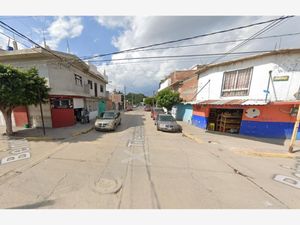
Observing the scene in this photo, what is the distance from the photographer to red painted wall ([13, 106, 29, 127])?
12.1 m

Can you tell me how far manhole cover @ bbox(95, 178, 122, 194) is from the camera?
3820 mm

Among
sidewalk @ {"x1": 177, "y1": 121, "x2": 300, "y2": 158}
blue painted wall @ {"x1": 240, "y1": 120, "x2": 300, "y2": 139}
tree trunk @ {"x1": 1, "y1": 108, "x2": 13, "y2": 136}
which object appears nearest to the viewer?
sidewalk @ {"x1": 177, "y1": 121, "x2": 300, "y2": 158}

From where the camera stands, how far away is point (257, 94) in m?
9.74

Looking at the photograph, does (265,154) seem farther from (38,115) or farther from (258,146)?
(38,115)

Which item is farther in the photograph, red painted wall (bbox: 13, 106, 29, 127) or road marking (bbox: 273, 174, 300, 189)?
red painted wall (bbox: 13, 106, 29, 127)

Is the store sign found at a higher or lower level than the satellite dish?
higher

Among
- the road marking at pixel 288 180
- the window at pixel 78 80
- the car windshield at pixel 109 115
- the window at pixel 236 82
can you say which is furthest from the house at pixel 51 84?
the road marking at pixel 288 180

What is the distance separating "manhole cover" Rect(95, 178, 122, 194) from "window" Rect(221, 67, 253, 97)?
34.9 ft

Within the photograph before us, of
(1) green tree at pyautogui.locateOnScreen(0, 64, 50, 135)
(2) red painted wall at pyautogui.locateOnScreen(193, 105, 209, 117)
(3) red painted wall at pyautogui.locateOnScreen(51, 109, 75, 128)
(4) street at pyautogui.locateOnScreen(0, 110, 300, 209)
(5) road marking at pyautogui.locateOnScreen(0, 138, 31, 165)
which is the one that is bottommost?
(5) road marking at pyautogui.locateOnScreen(0, 138, 31, 165)

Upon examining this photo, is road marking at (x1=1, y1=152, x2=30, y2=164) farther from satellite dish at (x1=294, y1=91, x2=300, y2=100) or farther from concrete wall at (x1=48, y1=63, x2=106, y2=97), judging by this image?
satellite dish at (x1=294, y1=91, x2=300, y2=100)

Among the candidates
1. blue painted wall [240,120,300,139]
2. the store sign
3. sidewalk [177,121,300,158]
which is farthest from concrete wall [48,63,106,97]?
the store sign

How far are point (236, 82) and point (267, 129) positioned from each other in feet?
13.1

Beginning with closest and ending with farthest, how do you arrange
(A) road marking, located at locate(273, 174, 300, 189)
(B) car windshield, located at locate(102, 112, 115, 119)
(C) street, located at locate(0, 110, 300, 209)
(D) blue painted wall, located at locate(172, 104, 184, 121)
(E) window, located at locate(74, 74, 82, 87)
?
(C) street, located at locate(0, 110, 300, 209) < (A) road marking, located at locate(273, 174, 300, 189) < (B) car windshield, located at locate(102, 112, 115, 119) < (E) window, located at locate(74, 74, 82, 87) < (D) blue painted wall, located at locate(172, 104, 184, 121)

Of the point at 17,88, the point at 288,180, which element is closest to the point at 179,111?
the point at 288,180
